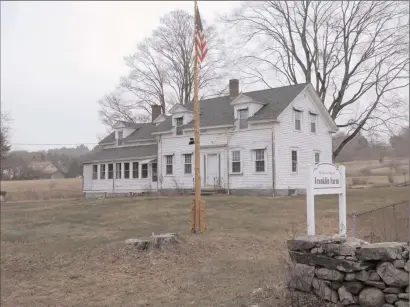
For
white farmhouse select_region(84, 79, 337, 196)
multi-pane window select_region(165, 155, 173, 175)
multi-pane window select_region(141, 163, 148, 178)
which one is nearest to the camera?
white farmhouse select_region(84, 79, 337, 196)

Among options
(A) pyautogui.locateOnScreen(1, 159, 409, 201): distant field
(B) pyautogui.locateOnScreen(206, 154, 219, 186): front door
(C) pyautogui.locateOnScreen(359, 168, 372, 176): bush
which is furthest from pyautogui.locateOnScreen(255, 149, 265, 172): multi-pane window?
(C) pyautogui.locateOnScreen(359, 168, 372, 176): bush

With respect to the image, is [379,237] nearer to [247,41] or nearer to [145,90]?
[247,41]

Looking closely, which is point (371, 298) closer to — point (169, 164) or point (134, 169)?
point (169, 164)

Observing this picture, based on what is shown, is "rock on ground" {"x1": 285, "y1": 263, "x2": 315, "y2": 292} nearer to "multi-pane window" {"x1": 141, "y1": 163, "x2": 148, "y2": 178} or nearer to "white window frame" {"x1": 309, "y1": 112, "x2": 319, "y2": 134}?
"white window frame" {"x1": 309, "y1": 112, "x2": 319, "y2": 134}

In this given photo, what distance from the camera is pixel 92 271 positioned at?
32.9 ft

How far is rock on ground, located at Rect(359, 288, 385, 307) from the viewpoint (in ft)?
16.8

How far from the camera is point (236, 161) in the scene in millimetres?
27516

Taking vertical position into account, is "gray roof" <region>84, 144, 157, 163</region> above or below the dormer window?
below

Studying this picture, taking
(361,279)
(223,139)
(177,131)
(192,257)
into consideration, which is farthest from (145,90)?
(361,279)

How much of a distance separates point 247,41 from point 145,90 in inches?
631

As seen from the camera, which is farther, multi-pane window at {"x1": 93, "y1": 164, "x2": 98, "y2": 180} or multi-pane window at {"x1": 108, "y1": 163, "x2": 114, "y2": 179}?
multi-pane window at {"x1": 93, "y1": 164, "x2": 98, "y2": 180}

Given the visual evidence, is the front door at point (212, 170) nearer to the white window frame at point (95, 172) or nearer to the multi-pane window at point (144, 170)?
the multi-pane window at point (144, 170)

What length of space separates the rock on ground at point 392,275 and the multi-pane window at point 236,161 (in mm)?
22263

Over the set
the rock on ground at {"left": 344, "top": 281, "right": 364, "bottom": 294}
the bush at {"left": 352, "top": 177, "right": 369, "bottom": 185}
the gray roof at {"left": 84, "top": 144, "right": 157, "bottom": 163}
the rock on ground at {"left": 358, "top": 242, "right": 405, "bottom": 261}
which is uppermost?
the gray roof at {"left": 84, "top": 144, "right": 157, "bottom": 163}
